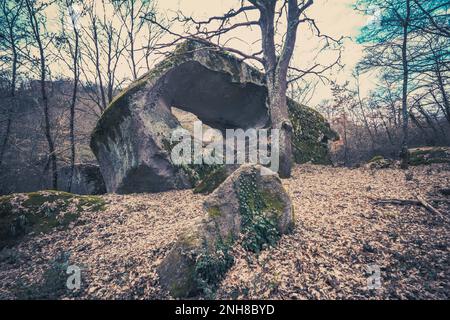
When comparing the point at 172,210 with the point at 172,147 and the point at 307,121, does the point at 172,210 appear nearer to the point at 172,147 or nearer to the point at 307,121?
the point at 172,147

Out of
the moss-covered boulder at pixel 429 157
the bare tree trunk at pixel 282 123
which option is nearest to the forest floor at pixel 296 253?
the bare tree trunk at pixel 282 123

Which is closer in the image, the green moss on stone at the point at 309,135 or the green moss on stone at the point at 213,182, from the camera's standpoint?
the green moss on stone at the point at 213,182

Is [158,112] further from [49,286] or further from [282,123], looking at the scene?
[49,286]

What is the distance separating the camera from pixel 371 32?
8953mm

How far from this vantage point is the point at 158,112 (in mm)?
9000

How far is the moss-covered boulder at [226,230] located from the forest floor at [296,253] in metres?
0.20

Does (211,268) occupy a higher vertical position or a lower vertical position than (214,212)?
lower

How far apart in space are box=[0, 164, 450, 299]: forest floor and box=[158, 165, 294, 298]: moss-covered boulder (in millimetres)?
196

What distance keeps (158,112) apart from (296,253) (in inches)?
271

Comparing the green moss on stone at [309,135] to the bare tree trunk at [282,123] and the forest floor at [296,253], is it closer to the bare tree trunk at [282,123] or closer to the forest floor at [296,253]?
the bare tree trunk at [282,123]

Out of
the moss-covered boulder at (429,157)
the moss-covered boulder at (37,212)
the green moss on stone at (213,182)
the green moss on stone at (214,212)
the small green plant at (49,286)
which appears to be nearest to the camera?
the small green plant at (49,286)

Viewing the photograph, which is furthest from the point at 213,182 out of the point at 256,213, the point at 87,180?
the point at 87,180

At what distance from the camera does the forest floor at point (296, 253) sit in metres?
3.41

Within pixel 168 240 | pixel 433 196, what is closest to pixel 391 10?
pixel 433 196
